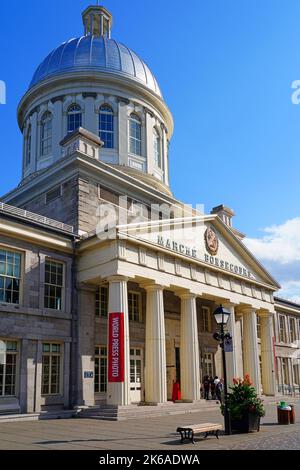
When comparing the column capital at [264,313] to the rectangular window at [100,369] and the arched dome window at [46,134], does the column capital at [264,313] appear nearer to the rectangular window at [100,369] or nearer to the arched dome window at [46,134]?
the rectangular window at [100,369]

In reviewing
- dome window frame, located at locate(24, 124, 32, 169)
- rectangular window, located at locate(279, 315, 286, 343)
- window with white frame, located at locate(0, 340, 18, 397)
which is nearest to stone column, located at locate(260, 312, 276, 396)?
rectangular window, located at locate(279, 315, 286, 343)

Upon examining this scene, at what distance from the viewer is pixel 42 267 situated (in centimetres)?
2280

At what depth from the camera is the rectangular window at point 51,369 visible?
22.1 metres

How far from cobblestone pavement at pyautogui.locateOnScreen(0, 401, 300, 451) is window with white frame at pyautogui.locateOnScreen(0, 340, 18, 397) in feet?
12.5

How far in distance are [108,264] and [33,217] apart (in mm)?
4805

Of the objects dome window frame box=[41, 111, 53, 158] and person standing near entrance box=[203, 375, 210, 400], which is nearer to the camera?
person standing near entrance box=[203, 375, 210, 400]

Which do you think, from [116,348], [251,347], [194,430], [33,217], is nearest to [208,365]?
[251,347]

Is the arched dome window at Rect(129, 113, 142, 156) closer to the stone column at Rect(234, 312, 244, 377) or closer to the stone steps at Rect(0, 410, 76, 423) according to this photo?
the stone column at Rect(234, 312, 244, 377)

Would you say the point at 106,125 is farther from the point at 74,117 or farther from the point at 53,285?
the point at 53,285

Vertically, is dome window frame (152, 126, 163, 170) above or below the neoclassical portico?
above

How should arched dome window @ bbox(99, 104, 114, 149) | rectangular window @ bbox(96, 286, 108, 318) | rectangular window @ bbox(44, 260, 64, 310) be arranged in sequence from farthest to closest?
arched dome window @ bbox(99, 104, 114, 149) → rectangular window @ bbox(96, 286, 108, 318) → rectangular window @ bbox(44, 260, 64, 310)

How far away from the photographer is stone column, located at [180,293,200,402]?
83.4 feet

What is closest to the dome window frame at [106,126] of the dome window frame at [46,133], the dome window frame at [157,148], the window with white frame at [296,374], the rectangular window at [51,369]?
the dome window frame at [46,133]

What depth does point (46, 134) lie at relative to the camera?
37188 mm
